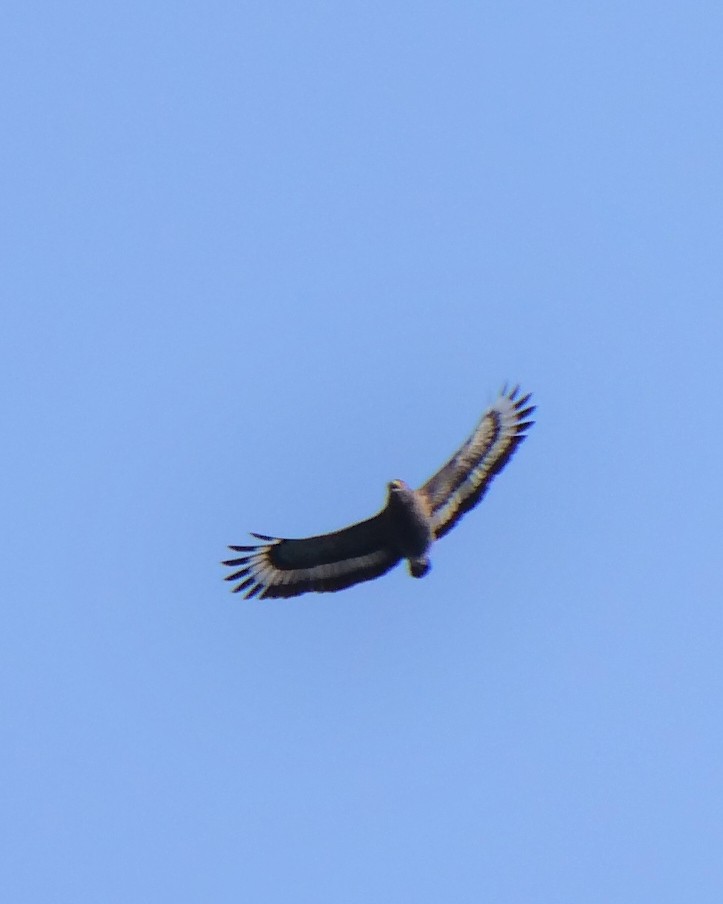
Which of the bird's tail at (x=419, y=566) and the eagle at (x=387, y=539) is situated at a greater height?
the eagle at (x=387, y=539)

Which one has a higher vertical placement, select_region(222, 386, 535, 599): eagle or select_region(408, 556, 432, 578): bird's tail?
select_region(222, 386, 535, 599): eagle

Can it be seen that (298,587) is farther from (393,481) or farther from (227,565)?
(393,481)

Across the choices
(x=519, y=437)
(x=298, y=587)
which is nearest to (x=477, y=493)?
(x=519, y=437)

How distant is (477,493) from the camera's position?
647 inches

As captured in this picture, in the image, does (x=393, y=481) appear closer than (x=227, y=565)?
Yes

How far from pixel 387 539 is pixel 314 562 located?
1179mm

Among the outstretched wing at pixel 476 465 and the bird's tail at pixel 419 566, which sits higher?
the outstretched wing at pixel 476 465

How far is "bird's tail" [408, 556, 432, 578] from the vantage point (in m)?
16.0

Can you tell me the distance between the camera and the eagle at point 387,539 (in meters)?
16.1

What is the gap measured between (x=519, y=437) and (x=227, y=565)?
4617 millimetres

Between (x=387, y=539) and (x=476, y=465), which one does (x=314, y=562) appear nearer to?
(x=387, y=539)

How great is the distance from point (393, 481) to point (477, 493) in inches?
54.9

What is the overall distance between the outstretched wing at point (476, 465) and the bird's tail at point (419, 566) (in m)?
0.43

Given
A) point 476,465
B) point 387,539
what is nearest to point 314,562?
point 387,539
